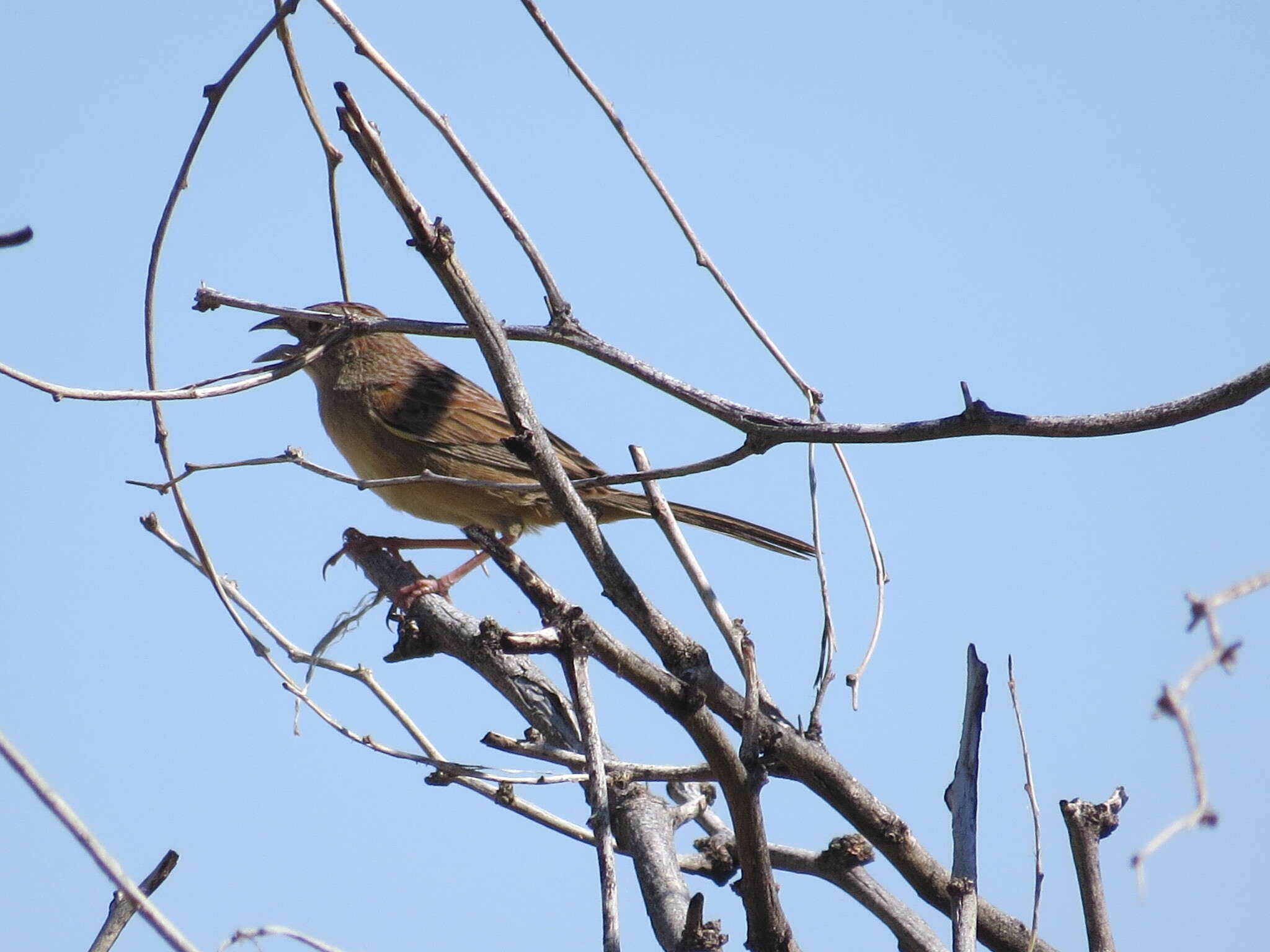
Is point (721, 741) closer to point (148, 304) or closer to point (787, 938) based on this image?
point (787, 938)

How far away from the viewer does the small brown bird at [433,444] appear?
5684 millimetres

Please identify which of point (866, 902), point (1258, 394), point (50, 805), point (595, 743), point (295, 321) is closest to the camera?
point (50, 805)

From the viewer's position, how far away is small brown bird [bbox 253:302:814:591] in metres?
5.68

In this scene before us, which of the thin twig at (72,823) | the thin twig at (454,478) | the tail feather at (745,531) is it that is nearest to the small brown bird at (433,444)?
the tail feather at (745,531)

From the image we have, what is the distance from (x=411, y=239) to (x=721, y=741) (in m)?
1.12

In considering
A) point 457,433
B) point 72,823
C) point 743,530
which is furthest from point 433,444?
point 72,823

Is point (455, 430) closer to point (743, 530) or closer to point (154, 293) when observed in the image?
point (743, 530)

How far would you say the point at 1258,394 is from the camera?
80.0 inches

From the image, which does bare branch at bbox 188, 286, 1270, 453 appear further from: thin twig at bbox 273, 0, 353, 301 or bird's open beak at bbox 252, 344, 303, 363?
bird's open beak at bbox 252, 344, 303, 363

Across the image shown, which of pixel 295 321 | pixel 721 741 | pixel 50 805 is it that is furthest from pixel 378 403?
pixel 50 805

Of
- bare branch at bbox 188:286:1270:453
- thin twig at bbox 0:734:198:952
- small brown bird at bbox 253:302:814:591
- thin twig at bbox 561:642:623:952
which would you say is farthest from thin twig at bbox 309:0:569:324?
small brown bird at bbox 253:302:814:591

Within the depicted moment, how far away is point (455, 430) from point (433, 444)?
0.13 m

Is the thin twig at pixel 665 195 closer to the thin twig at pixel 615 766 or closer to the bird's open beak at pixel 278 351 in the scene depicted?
the thin twig at pixel 615 766

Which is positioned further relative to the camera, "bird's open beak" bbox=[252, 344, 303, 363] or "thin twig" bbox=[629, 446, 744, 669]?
"bird's open beak" bbox=[252, 344, 303, 363]
